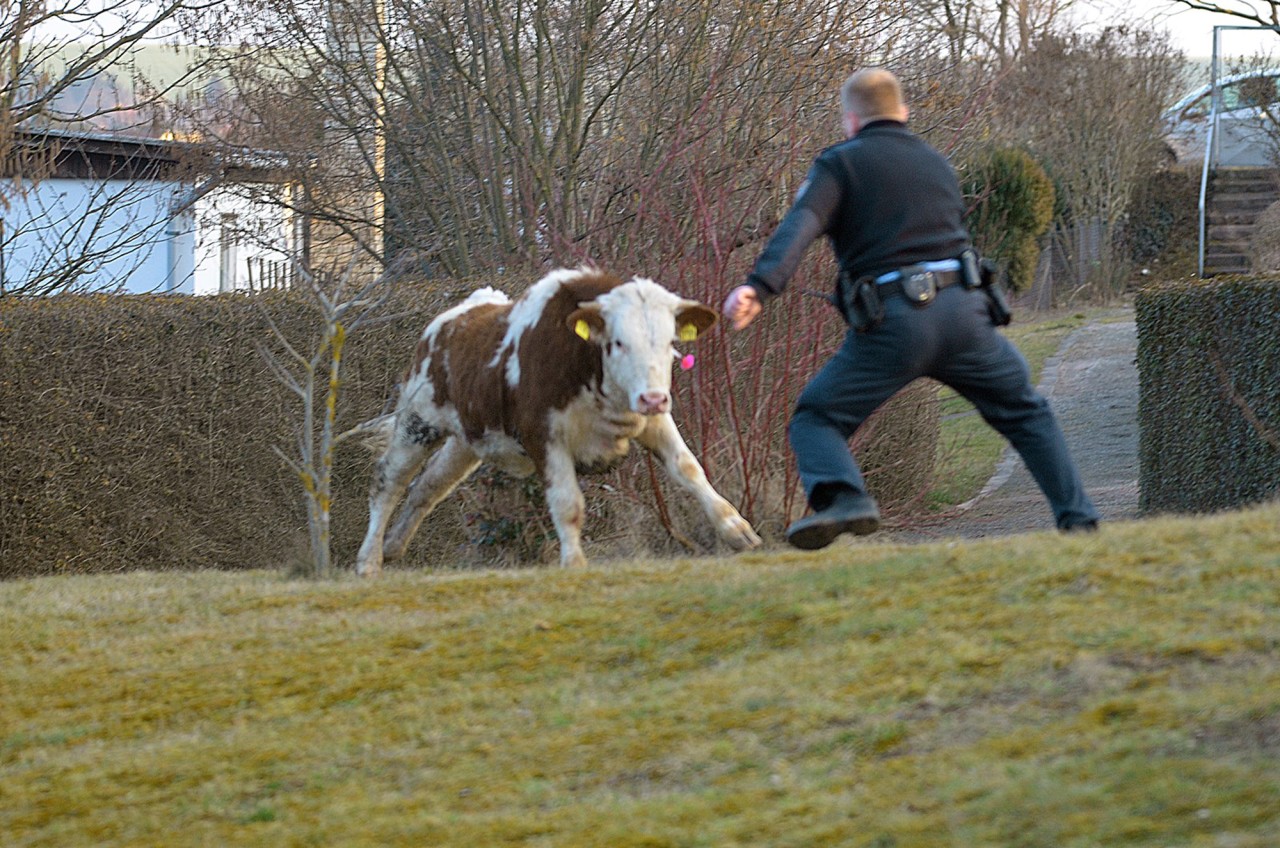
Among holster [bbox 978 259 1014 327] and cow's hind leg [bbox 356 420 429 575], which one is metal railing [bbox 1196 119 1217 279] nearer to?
cow's hind leg [bbox 356 420 429 575]

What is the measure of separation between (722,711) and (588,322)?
3956 mm

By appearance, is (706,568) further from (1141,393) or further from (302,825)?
(1141,393)

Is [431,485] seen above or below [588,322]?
below

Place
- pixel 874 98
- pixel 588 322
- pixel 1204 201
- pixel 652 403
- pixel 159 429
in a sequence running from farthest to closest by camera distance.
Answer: pixel 1204 201 → pixel 159 429 → pixel 588 322 → pixel 652 403 → pixel 874 98

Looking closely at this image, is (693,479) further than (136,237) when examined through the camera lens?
No

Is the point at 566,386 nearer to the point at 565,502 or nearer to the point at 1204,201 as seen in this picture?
the point at 565,502

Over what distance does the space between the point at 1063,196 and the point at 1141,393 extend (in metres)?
20.5

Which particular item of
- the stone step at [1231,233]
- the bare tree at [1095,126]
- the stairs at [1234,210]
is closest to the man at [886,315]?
the stairs at [1234,210]

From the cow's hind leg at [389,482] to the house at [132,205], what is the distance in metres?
2.75

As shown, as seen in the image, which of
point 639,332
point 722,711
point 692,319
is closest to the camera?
point 722,711

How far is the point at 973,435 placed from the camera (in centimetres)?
2100

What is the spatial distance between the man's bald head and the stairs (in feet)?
44.9

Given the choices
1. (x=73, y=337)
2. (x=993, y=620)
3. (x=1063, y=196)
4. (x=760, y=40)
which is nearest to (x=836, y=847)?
(x=993, y=620)

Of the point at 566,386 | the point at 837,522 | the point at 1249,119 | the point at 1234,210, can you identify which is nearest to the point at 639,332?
the point at 566,386
